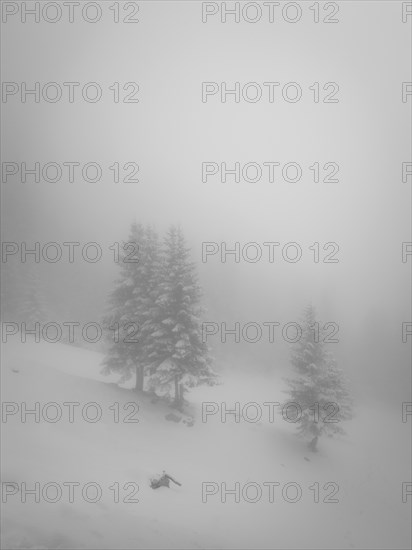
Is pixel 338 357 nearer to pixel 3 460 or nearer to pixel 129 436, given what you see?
pixel 129 436

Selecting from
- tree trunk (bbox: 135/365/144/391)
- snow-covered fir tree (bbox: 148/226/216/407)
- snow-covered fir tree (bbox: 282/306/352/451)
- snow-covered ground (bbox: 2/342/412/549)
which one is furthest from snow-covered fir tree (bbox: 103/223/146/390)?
snow-covered fir tree (bbox: 282/306/352/451)

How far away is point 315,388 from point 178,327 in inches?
443

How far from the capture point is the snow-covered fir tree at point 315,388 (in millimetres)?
22391

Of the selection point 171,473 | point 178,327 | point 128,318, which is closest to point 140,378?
point 128,318

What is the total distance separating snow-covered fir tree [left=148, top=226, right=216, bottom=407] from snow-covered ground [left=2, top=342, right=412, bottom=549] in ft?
12.2

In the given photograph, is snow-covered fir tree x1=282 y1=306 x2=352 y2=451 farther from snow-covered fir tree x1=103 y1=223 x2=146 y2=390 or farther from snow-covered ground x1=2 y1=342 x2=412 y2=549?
snow-covered fir tree x1=103 y1=223 x2=146 y2=390

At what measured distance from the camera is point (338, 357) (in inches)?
2025

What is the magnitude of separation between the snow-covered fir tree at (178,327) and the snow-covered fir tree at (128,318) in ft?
4.56

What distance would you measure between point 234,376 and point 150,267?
3054 centimetres

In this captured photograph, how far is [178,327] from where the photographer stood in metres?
20.9

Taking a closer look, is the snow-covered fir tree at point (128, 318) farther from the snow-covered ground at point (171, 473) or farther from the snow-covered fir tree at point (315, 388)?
the snow-covered fir tree at point (315, 388)

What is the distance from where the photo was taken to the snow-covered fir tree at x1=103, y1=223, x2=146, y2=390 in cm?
2198

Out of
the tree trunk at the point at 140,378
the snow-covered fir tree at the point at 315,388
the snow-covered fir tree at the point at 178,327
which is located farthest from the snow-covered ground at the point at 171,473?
the snow-covered fir tree at the point at 178,327

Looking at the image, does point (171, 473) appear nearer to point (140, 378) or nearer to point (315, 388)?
point (140, 378)
